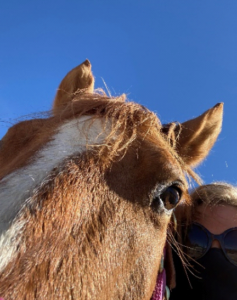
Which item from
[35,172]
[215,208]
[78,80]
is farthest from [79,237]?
[78,80]

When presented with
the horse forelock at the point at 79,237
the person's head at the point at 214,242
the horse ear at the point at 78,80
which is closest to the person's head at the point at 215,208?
the person's head at the point at 214,242

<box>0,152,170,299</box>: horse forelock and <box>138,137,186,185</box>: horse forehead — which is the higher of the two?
<box>138,137,186,185</box>: horse forehead

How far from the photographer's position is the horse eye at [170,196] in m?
2.17

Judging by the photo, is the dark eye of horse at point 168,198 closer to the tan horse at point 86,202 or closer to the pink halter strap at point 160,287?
the tan horse at point 86,202

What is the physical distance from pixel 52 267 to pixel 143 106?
5.66 ft

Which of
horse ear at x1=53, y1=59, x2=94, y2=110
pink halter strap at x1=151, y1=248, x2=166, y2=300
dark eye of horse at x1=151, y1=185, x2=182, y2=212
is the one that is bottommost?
pink halter strap at x1=151, y1=248, x2=166, y2=300

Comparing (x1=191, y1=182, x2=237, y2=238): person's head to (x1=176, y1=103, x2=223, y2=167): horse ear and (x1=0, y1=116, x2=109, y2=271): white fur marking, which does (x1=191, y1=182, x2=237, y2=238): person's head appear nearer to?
(x1=176, y1=103, x2=223, y2=167): horse ear

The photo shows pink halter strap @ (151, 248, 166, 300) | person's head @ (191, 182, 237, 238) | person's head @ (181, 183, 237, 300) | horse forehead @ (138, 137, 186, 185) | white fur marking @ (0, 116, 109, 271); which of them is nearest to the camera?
white fur marking @ (0, 116, 109, 271)

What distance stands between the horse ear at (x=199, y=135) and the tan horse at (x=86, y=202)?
1.52 feet

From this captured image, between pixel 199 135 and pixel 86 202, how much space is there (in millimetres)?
1695

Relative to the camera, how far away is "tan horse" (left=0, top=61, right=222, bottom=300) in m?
1.46

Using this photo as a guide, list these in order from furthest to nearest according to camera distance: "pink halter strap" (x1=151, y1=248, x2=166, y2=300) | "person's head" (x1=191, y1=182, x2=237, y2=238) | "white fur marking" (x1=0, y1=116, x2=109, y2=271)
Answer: "person's head" (x1=191, y1=182, x2=237, y2=238), "pink halter strap" (x1=151, y1=248, x2=166, y2=300), "white fur marking" (x1=0, y1=116, x2=109, y2=271)

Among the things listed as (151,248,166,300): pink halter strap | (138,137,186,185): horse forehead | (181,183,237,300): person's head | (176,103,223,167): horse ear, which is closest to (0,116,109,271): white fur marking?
(138,137,186,185): horse forehead

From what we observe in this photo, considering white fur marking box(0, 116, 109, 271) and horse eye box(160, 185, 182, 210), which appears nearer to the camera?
white fur marking box(0, 116, 109, 271)
